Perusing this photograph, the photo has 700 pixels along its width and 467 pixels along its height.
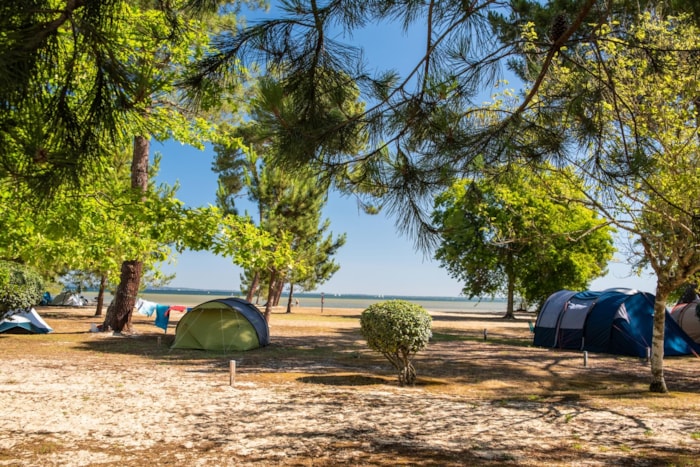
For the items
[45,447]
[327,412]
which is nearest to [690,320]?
[327,412]

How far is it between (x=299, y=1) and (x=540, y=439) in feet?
17.1

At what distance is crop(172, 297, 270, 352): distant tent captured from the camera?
1417 cm

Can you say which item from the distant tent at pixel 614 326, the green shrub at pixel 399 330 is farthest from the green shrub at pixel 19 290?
the distant tent at pixel 614 326

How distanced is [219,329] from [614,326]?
1164 centimetres

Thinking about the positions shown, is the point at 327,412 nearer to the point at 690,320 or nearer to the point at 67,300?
the point at 690,320

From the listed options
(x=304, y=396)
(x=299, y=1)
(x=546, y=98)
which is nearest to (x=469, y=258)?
(x=304, y=396)

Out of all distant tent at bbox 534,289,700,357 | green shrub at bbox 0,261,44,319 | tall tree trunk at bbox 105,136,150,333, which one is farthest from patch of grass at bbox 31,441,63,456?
distant tent at bbox 534,289,700,357

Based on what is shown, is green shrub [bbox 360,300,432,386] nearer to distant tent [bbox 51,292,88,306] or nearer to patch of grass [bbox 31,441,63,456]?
patch of grass [bbox 31,441,63,456]

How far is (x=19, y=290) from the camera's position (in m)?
14.1

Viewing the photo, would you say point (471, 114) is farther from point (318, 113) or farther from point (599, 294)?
point (599, 294)

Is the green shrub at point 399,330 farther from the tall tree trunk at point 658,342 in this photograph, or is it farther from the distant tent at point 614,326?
the distant tent at point 614,326

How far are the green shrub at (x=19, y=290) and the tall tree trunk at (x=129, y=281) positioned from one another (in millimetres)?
2198

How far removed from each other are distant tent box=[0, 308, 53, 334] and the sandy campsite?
143 inches

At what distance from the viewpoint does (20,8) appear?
2283 millimetres
